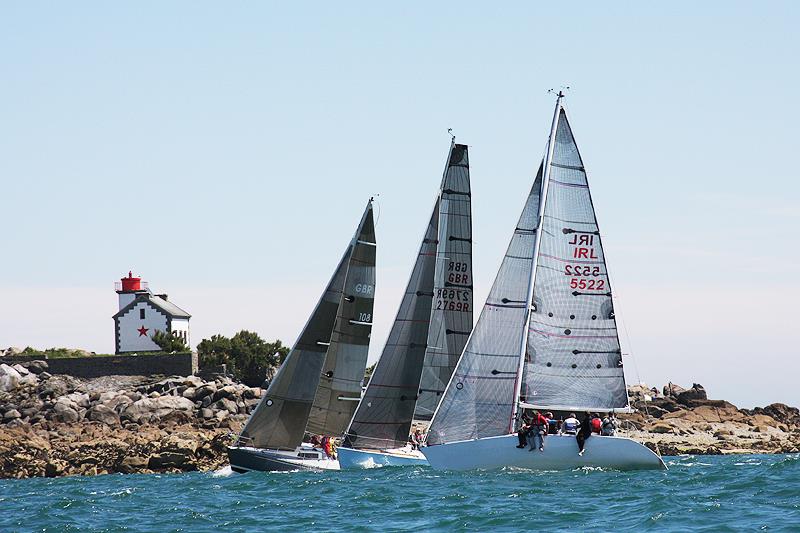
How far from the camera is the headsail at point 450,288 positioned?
39625 millimetres

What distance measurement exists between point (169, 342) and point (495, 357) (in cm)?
3982

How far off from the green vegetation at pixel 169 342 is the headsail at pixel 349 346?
30320 millimetres

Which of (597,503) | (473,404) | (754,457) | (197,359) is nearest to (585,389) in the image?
(473,404)

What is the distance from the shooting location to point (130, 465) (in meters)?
46.6

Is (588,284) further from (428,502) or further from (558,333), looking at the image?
(428,502)

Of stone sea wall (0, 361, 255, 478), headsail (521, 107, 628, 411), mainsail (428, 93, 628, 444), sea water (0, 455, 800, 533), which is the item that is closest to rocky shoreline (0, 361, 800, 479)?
stone sea wall (0, 361, 255, 478)

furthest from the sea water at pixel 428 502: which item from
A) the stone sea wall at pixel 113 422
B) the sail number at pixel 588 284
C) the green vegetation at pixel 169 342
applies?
the green vegetation at pixel 169 342

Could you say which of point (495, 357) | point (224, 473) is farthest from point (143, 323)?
point (495, 357)

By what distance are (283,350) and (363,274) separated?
100 feet

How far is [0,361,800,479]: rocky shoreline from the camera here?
47.6 meters

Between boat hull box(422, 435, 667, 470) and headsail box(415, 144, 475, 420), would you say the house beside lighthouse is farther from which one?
boat hull box(422, 435, 667, 470)

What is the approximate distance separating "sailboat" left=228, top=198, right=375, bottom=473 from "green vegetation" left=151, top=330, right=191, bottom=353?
30352 millimetres

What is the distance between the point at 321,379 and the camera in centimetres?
4053

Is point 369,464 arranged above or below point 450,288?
below
